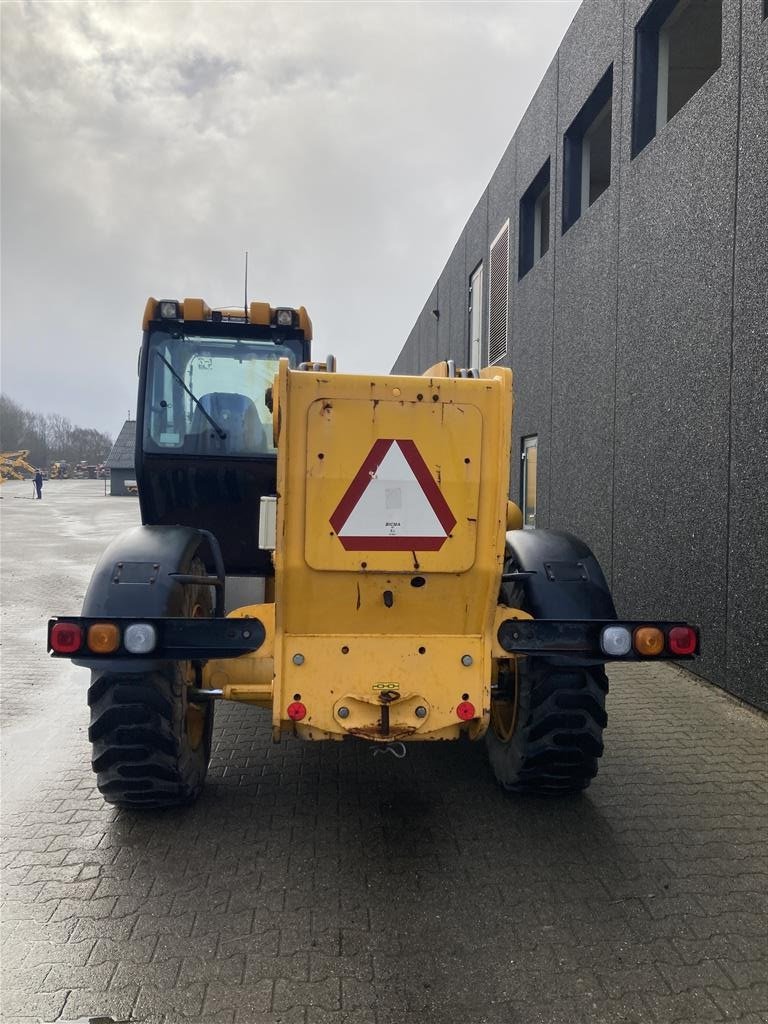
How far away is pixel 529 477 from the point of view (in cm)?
1103

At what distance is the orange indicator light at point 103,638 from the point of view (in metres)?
2.84

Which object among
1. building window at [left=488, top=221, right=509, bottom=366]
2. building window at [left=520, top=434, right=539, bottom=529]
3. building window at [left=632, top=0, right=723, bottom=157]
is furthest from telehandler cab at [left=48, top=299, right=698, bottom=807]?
building window at [left=488, top=221, right=509, bottom=366]

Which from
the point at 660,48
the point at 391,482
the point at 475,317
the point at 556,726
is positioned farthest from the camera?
the point at 475,317

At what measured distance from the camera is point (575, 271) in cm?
872

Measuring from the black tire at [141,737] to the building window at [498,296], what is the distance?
10.3m

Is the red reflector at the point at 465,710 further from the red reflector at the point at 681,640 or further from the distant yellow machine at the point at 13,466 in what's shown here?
the distant yellow machine at the point at 13,466

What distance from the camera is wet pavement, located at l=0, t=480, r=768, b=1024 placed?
2285 millimetres

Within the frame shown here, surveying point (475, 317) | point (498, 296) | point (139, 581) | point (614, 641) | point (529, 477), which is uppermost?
point (475, 317)

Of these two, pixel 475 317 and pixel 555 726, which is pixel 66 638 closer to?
pixel 555 726

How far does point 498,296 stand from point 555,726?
1101 cm

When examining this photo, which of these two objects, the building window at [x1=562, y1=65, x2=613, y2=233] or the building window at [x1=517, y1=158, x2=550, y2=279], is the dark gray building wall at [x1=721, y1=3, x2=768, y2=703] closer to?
the building window at [x1=562, y1=65, x2=613, y2=233]

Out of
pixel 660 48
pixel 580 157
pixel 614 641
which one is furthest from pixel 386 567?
pixel 580 157

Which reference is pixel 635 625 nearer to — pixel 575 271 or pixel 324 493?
pixel 324 493

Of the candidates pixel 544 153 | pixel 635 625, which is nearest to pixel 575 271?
pixel 544 153
